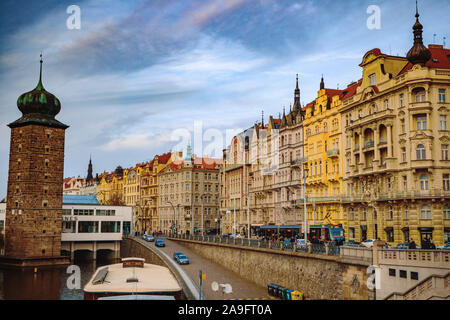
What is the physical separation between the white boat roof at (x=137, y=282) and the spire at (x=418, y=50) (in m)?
33.6

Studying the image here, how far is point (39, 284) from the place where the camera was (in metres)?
58.3

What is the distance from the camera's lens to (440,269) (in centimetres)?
2609

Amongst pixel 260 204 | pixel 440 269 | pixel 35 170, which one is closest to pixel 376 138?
pixel 440 269

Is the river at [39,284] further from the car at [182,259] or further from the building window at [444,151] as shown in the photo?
the building window at [444,151]

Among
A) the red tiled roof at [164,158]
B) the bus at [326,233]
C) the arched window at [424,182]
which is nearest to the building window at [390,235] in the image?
the bus at [326,233]

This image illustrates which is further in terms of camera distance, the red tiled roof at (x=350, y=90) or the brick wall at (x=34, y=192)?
the brick wall at (x=34, y=192)

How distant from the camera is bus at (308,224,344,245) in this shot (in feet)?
183

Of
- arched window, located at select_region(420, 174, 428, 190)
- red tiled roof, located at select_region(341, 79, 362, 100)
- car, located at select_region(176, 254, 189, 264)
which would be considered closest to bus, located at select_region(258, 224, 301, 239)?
car, located at select_region(176, 254, 189, 264)

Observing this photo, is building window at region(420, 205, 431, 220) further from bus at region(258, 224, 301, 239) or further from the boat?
the boat

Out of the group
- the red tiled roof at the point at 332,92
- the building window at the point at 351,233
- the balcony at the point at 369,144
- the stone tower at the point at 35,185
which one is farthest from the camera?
the stone tower at the point at 35,185

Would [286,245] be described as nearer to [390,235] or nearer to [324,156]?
[390,235]

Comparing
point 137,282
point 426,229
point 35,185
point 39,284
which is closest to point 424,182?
point 426,229

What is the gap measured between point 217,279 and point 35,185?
35808 millimetres

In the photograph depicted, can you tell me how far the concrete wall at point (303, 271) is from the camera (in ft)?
108
